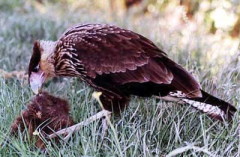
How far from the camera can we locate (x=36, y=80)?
13.0 feet

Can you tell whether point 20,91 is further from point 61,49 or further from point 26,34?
point 26,34

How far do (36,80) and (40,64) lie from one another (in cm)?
11

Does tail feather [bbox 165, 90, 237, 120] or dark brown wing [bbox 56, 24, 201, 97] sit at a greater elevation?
dark brown wing [bbox 56, 24, 201, 97]

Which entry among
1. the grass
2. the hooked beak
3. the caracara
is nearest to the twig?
the grass

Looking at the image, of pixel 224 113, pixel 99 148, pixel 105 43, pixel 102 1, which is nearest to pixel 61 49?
pixel 105 43

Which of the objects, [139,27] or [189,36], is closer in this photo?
[189,36]

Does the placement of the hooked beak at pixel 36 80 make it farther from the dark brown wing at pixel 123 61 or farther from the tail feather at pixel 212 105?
the tail feather at pixel 212 105

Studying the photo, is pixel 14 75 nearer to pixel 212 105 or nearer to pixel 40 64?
pixel 40 64

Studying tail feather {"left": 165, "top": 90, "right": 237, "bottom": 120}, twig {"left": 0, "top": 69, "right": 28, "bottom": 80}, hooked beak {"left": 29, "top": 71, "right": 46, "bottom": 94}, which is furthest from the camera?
twig {"left": 0, "top": 69, "right": 28, "bottom": 80}

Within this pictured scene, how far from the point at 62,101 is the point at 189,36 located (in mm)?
2413

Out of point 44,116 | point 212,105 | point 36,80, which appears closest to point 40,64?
point 36,80

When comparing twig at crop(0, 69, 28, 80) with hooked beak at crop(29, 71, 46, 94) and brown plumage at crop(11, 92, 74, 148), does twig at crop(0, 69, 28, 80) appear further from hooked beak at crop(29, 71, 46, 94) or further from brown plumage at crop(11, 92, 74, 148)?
brown plumage at crop(11, 92, 74, 148)

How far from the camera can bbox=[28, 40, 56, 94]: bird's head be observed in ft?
12.8

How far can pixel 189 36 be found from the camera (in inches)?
226
